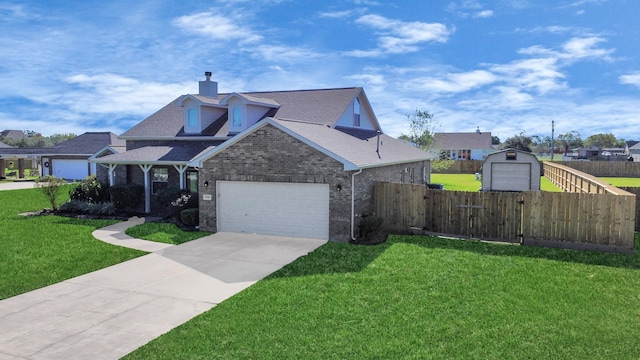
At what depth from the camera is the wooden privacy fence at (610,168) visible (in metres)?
49.6

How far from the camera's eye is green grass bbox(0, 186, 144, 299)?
11305mm

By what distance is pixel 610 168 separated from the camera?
50250 mm

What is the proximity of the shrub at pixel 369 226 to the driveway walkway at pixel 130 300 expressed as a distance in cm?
163

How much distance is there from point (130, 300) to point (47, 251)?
6.32 m

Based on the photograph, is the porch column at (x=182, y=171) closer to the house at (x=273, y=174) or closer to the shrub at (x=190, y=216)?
the house at (x=273, y=174)

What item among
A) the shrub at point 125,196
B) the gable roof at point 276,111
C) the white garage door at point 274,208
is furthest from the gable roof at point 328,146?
the shrub at point 125,196

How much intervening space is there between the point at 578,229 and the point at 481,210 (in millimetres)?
2948

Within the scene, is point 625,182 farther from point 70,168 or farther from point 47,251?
point 70,168

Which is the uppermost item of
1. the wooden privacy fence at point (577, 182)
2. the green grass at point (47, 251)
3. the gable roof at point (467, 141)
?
the gable roof at point (467, 141)

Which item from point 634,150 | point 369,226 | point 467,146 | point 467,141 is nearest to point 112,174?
point 369,226

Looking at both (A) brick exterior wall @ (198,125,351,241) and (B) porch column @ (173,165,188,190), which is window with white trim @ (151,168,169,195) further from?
(A) brick exterior wall @ (198,125,351,241)

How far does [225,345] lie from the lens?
7398 millimetres

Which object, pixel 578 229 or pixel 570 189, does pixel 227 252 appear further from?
pixel 570 189

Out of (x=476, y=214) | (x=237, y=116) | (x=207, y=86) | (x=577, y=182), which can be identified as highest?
(x=207, y=86)
